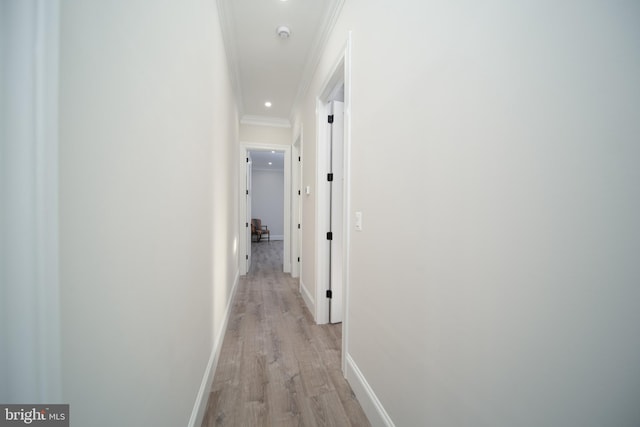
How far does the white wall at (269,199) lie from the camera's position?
927cm

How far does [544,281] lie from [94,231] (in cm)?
103

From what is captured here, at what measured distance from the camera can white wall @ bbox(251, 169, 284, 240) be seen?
9.27 m

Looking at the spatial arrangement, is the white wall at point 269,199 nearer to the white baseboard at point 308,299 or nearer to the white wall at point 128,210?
the white baseboard at point 308,299

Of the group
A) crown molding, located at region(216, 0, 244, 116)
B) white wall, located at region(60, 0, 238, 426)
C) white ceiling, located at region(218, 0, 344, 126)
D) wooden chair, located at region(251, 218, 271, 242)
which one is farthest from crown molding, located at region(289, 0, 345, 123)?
wooden chair, located at region(251, 218, 271, 242)

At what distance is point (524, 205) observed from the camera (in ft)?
2.05

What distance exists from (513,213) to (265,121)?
167 inches

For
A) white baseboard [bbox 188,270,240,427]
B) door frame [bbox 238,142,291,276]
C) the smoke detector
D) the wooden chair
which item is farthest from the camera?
the wooden chair

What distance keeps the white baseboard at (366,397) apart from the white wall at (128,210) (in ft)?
3.06

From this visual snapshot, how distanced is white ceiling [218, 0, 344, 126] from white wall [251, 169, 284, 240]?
569 centimetres

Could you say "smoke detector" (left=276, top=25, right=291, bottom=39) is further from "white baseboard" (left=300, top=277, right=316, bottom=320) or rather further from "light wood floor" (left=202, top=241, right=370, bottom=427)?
"light wood floor" (left=202, top=241, right=370, bottom=427)

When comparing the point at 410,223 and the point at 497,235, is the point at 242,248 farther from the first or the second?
the point at 497,235

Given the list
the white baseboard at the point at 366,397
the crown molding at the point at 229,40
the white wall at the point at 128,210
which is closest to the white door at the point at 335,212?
the white baseboard at the point at 366,397

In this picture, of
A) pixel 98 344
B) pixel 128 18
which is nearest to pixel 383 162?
pixel 128 18

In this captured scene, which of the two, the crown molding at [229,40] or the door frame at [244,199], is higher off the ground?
the crown molding at [229,40]
